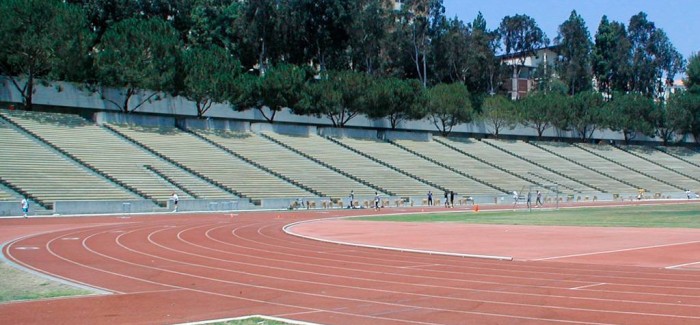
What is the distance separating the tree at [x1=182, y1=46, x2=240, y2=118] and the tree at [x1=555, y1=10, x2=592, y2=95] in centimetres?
6122

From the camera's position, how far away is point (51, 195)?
46.5 metres

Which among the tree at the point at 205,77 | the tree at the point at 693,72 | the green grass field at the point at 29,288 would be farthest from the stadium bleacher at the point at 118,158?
the tree at the point at 693,72

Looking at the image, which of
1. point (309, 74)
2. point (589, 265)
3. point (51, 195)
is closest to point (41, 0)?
point (51, 195)

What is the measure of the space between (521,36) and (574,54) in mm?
8156

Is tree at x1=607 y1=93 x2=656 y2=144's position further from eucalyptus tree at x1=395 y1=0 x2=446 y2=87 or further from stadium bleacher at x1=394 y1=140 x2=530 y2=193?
stadium bleacher at x1=394 y1=140 x2=530 y2=193

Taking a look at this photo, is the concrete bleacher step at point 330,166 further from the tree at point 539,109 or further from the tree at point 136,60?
the tree at point 539,109

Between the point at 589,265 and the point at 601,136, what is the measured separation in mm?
92740

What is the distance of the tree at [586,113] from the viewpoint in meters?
103

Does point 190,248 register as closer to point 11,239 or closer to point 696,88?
point 11,239

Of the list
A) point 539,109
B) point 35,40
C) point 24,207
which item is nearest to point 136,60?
point 35,40

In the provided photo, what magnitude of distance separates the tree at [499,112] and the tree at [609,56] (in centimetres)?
3382

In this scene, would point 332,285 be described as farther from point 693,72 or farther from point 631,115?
point 693,72

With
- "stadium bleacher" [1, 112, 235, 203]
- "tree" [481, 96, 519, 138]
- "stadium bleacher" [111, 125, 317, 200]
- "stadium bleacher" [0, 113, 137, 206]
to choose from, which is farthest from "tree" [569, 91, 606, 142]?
"stadium bleacher" [0, 113, 137, 206]

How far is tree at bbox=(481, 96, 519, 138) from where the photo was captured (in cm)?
9606
